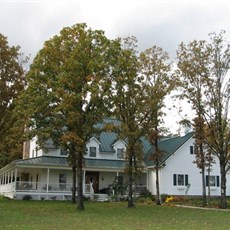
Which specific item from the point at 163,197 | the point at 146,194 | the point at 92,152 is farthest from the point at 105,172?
the point at 163,197

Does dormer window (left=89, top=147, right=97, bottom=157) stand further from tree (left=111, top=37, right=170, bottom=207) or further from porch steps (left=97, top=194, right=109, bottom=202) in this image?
tree (left=111, top=37, right=170, bottom=207)

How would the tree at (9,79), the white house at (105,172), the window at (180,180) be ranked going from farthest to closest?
1. the window at (180,180)
2. the white house at (105,172)
3. the tree at (9,79)

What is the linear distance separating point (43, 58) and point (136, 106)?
267 inches

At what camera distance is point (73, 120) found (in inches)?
912

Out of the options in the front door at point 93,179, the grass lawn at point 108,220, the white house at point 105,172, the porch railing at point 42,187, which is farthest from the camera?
the front door at point 93,179

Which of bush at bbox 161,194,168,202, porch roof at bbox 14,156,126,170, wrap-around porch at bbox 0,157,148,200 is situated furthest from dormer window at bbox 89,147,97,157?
bush at bbox 161,194,168,202

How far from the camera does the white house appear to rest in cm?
3909

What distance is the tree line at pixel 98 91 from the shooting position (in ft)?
76.9

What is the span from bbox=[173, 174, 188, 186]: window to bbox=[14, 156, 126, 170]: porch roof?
5.60 metres

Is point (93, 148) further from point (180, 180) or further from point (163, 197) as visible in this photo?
point (180, 180)

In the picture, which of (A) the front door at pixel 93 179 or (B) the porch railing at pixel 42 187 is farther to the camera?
(A) the front door at pixel 93 179

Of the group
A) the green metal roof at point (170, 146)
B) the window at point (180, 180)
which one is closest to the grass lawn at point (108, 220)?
the window at point (180, 180)

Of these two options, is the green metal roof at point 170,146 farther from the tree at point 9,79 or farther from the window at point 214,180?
the tree at point 9,79

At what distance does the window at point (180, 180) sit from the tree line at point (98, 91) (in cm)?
993
